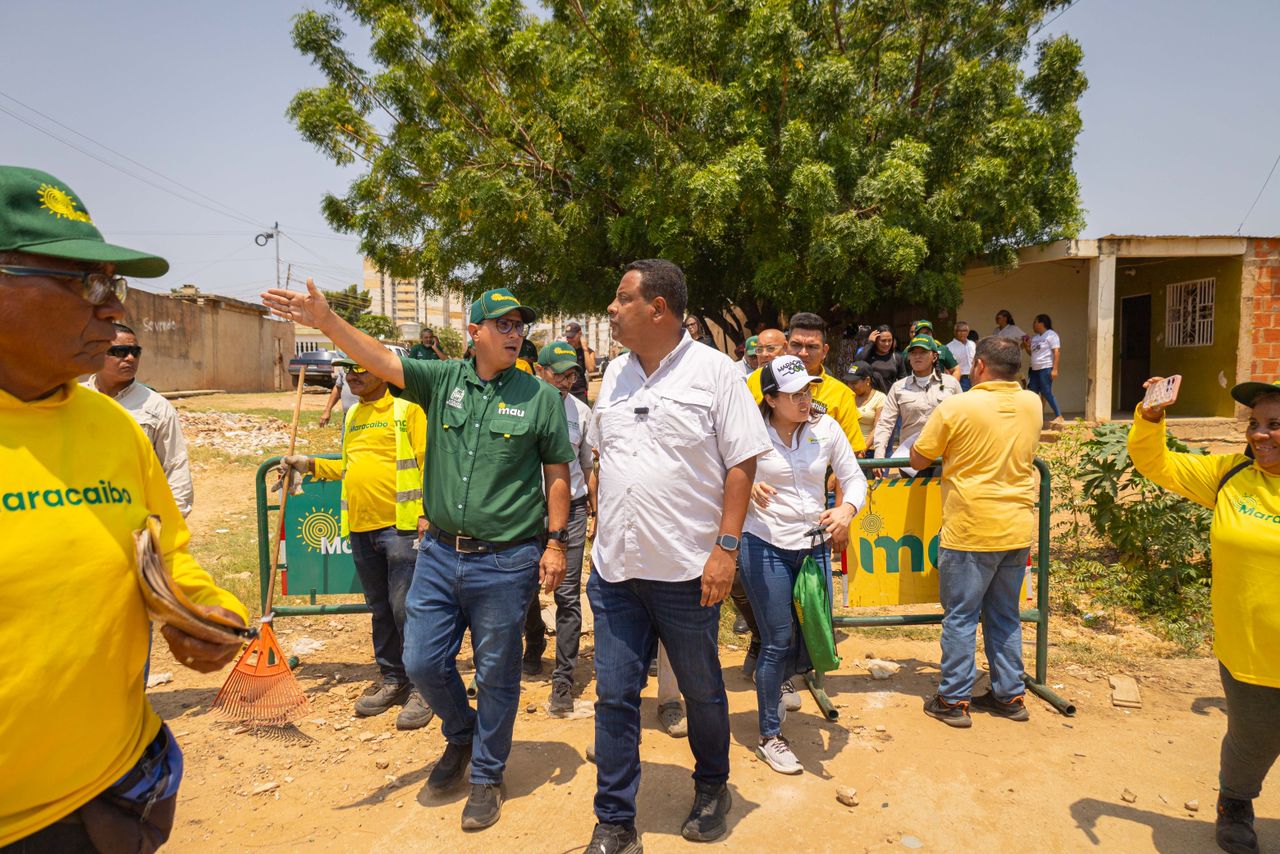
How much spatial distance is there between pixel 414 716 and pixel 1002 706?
3231 mm

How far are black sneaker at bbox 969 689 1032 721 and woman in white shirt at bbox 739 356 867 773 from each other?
1.37 metres

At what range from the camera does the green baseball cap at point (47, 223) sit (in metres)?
1.51

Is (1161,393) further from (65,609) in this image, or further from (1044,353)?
(1044,353)

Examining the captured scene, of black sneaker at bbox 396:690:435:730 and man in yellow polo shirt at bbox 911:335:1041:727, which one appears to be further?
black sneaker at bbox 396:690:435:730

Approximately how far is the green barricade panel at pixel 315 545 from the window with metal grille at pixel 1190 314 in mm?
15494

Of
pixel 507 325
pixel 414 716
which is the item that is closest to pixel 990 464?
pixel 507 325

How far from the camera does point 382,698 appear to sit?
4484mm

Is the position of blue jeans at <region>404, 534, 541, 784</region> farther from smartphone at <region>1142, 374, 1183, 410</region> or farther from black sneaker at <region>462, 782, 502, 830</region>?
smartphone at <region>1142, 374, 1183, 410</region>

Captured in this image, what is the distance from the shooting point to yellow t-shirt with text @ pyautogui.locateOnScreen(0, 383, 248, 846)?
1.45 m

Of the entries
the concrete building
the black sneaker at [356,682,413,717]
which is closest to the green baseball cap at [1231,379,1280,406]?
the black sneaker at [356,682,413,717]

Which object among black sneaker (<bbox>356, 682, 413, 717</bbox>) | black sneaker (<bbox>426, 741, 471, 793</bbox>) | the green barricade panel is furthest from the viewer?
the green barricade panel

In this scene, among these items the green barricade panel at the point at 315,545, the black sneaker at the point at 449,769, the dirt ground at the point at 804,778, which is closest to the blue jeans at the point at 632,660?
the dirt ground at the point at 804,778

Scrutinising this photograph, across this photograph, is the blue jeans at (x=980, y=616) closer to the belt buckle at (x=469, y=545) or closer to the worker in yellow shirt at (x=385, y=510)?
the belt buckle at (x=469, y=545)

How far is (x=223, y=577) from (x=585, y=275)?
29.3 feet
